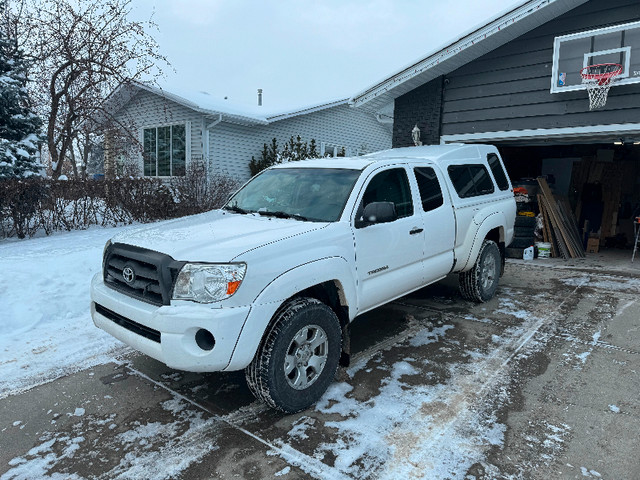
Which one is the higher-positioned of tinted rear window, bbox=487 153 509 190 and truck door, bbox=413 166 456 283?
tinted rear window, bbox=487 153 509 190

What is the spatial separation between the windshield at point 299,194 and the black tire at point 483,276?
254 cm

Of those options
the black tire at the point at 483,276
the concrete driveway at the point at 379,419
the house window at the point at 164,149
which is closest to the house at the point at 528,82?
the black tire at the point at 483,276

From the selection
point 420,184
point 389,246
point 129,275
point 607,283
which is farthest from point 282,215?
point 607,283

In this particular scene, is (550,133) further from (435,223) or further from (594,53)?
(435,223)

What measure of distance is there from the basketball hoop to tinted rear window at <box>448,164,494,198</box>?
3.44 m

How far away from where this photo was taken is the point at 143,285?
302cm

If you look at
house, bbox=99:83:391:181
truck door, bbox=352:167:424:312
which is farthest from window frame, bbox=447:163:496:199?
house, bbox=99:83:391:181

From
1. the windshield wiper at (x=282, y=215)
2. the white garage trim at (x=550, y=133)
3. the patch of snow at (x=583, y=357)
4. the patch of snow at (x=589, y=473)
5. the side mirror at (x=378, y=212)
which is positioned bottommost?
the patch of snow at (x=589, y=473)

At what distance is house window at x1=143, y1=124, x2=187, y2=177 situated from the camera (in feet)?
49.6

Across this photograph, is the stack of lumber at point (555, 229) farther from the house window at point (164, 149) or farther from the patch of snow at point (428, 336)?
the house window at point (164, 149)

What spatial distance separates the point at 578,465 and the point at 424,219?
2423 millimetres

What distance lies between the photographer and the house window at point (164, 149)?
15.1 meters

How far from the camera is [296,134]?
17.4 m

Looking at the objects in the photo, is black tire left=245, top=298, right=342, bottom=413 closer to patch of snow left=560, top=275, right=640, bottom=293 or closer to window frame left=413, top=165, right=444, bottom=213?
window frame left=413, top=165, right=444, bottom=213
